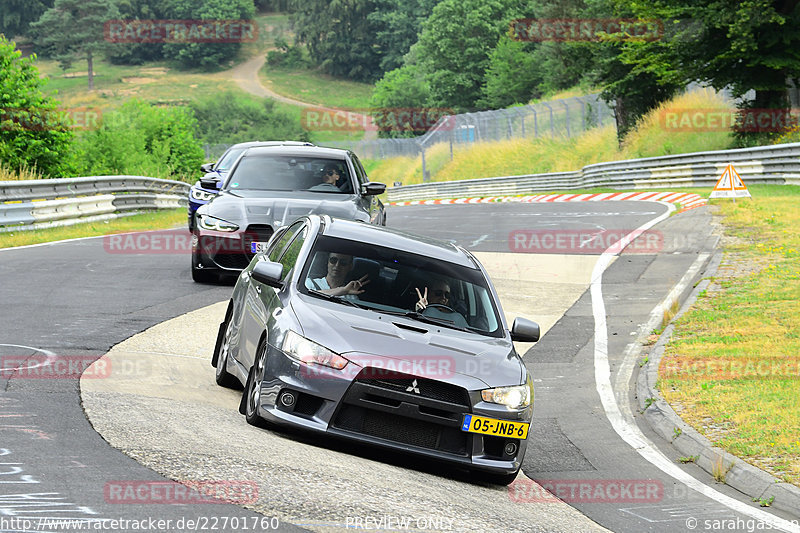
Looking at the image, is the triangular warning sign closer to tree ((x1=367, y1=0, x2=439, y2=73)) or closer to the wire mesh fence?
the wire mesh fence

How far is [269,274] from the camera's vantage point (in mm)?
8258

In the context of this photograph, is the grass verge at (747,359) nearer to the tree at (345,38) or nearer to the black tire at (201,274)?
the black tire at (201,274)

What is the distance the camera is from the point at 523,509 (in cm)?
704

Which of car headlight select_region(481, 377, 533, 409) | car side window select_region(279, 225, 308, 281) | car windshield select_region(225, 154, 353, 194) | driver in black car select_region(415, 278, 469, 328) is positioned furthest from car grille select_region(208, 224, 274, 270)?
car headlight select_region(481, 377, 533, 409)

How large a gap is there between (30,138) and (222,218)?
59.2 ft

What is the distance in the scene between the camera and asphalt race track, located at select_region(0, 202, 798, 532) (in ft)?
18.7

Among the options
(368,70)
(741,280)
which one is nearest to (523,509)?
(741,280)

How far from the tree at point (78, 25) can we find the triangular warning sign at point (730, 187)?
446 ft

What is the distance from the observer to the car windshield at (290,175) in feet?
51.6

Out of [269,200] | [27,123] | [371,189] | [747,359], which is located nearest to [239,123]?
[27,123]

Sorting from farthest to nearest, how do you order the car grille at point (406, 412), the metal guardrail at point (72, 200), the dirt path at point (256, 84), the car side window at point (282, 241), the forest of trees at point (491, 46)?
the dirt path at point (256, 84) < the forest of trees at point (491, 46) < the metal guardrail at point (72, 200) < the car side window at point (282, 241) < the car grille at point (406, 412)

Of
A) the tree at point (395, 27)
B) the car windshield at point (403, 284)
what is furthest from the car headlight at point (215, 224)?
the tree at point (395, 27)

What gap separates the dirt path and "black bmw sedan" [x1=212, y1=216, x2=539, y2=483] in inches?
Result: 4582

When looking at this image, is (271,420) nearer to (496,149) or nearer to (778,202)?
(778,202)
